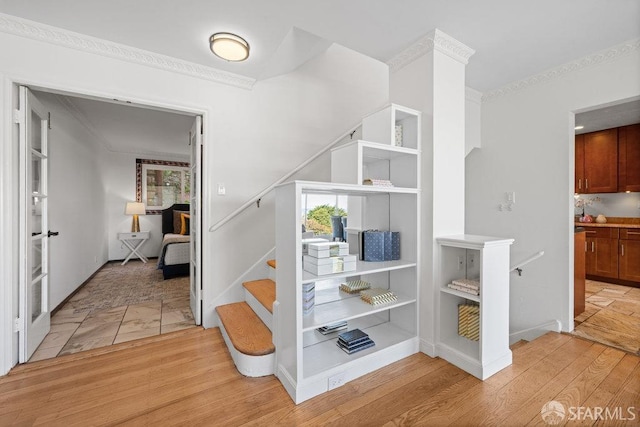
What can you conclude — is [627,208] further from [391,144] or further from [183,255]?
[183,255]

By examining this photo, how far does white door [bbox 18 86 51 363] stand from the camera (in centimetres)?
197

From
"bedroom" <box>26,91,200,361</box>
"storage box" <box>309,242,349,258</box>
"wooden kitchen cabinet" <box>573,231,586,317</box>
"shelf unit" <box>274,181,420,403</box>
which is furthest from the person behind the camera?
"bedroom" <box>26,91,200,361</box>

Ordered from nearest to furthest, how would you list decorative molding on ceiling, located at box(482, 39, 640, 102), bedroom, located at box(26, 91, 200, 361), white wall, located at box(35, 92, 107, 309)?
decorative molding on ceiling, located at box(482, 39, 640, 102) → bedroom, located at box(26, 91, 200, 361) → white wall, located at box(35, 92, 107, 309)

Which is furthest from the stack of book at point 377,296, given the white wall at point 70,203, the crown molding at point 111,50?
the white wall at point 70,203

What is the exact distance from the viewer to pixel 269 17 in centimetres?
190

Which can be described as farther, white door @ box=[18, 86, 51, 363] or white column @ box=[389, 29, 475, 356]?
white column @ box=[389, 29, 475, 356]

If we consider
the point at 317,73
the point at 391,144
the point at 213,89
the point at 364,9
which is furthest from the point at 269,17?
the point at 317,73

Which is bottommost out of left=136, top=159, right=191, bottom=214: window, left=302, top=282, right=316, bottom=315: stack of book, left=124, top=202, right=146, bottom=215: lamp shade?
left=302, top=282, right=316, bottom=315: stack of book

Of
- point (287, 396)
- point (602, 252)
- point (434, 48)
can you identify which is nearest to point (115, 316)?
point (287, 396)

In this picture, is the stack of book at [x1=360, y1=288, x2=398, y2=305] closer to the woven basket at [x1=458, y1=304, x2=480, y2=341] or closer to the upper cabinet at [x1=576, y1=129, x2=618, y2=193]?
the woven basket at [x1=458, y1=304, x2=480, y2=341]

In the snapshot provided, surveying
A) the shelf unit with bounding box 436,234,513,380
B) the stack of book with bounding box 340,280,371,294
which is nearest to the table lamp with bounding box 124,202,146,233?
the stack of book with bounding box 340,280,371,294

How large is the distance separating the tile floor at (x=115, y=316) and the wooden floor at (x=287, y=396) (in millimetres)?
300

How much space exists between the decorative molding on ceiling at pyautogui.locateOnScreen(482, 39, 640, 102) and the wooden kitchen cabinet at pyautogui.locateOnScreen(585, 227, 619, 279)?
10.2 ft

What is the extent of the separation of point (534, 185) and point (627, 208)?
3.19 metres
